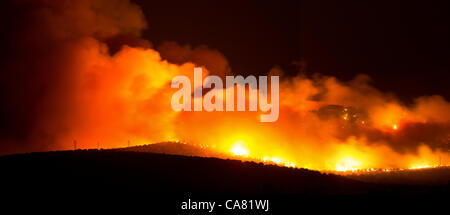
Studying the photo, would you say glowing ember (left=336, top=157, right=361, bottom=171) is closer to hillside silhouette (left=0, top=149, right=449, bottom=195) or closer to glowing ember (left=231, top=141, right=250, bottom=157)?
glowing ember (left=231, top=141, right=250, bottom=157)

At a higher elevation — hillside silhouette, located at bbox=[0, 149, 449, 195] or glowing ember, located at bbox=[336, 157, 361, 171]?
glowing ember, located at bbox=[336, 157, 361, 171]

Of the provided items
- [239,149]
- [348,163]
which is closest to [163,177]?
[239,149]

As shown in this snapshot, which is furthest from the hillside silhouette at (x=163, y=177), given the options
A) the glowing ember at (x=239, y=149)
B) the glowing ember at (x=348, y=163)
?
the glowing ember at (x=348, y=163)

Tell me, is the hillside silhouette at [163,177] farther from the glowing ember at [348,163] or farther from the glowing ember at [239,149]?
the glowing ember at [348,163]

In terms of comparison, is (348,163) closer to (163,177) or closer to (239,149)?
(239,149)

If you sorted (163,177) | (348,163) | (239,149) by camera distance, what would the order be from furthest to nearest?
(239,149)
(348,163)
(163,177)

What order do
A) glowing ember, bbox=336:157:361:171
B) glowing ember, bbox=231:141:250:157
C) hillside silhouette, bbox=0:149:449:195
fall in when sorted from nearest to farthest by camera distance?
1. hillside silhouette, bbox=0:149:449:195
2. glowing ember, bbox=336:157:361:171
3. glowing ember, bbox=231:141:250:157

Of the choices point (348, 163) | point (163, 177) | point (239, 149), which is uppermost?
point (239, 149)

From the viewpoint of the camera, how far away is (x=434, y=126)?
3825 centimetres

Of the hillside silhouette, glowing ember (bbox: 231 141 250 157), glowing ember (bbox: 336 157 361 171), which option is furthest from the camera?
glowing ember (bbox: 231 141 250 157)

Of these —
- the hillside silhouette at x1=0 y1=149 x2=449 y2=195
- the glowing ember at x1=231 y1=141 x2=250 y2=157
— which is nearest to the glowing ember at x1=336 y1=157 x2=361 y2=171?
the glowing ember at x1=231 y1=141 x2=250 y2=157

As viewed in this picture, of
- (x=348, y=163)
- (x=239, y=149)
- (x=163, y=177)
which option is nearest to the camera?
(x=163, y=177)
